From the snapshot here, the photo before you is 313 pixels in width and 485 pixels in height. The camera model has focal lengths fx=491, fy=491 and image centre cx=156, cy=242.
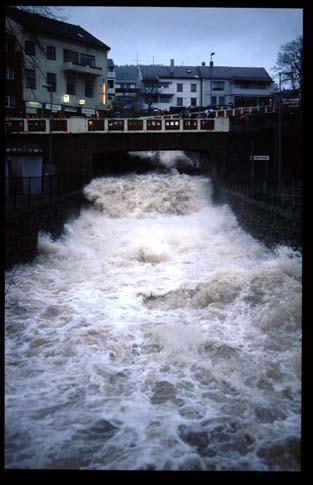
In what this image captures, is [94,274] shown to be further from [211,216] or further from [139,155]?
[139,155]

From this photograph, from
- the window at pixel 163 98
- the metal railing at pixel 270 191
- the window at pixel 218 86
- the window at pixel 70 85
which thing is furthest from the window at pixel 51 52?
the window at pixel 163 98

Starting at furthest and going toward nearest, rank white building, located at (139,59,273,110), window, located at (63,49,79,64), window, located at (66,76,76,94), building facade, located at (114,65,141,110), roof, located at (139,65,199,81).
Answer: building facade, located at (114,65,141,110) → roof, located at (139,65,199,81) → white building, located at (139,59,273,110) → window, located at (66,76,76,94) → window, located at (63,49,79,64)

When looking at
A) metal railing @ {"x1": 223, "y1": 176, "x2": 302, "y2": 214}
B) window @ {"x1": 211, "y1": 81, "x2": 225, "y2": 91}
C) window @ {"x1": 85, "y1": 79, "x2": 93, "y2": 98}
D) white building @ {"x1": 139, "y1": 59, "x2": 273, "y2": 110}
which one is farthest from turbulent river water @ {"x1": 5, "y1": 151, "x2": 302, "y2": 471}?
white building @ {"x1": 139, "y1": 59, "x2": 273, "y2": 110}

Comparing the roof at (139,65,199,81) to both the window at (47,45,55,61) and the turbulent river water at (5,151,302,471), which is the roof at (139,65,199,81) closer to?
the window at (47,45,55,61)

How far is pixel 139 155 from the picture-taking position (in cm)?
3838

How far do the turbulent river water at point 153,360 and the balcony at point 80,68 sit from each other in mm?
28882

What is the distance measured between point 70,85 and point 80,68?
175 cm

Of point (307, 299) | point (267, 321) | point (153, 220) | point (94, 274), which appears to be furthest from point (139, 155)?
point (307, 299)

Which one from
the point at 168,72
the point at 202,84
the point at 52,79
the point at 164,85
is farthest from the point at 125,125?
the point at 168,72

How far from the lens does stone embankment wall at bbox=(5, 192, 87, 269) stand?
14.8 metres

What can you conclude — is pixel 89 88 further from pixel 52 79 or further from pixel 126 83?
pixel 126 83

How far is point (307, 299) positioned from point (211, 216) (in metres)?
Result: 22.3

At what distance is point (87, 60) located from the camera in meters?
45.8

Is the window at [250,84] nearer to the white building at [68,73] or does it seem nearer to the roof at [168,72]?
the roof at [168,72]
